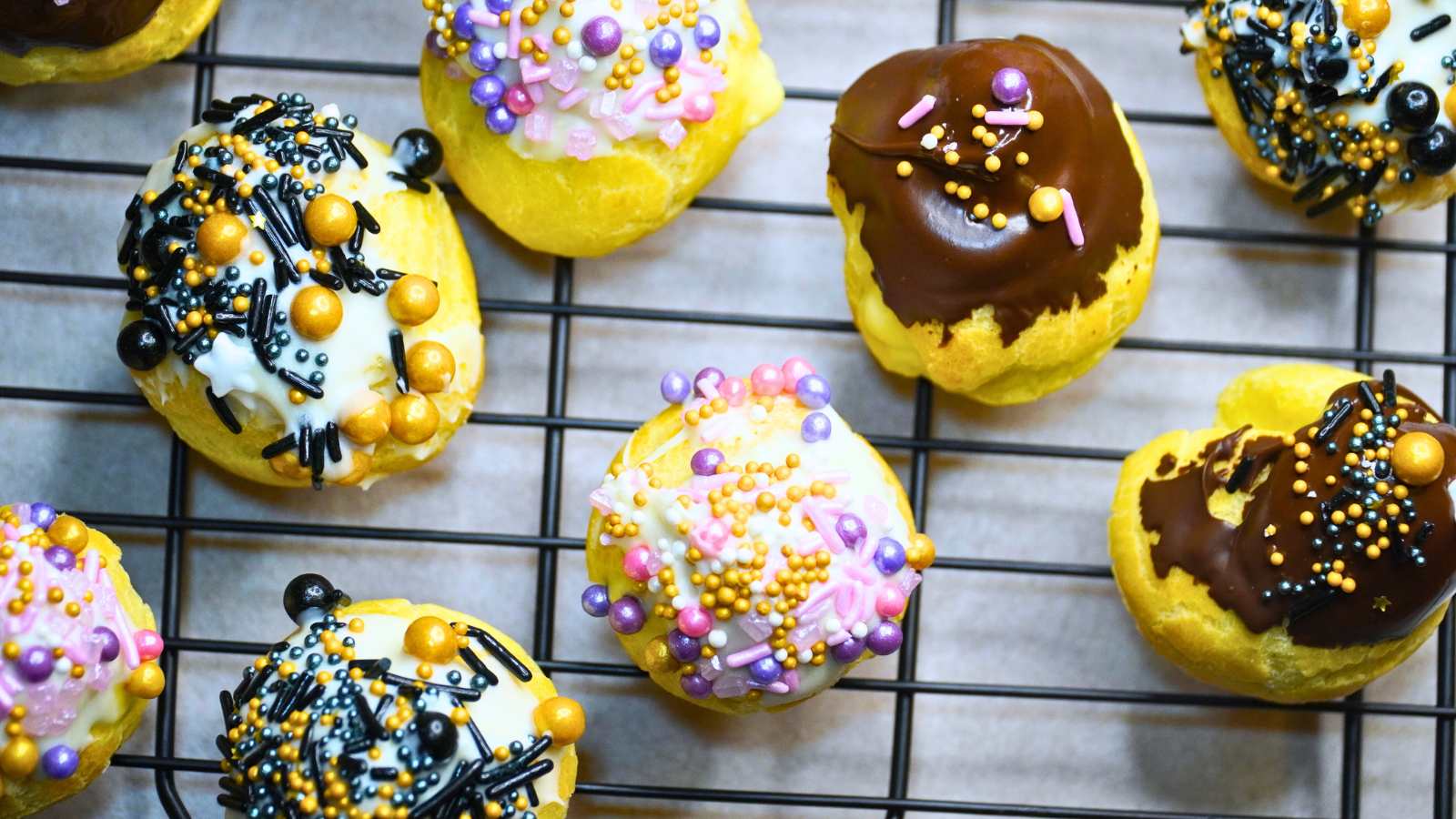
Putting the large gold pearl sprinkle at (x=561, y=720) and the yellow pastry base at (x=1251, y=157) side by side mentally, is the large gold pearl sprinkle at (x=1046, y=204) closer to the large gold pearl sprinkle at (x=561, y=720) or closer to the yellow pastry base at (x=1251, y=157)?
the yellow pastry base at (x=1251, y=157)

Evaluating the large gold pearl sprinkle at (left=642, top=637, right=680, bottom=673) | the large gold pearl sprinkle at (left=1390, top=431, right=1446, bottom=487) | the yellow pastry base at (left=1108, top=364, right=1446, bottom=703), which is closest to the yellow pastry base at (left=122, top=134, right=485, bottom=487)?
the large gold pearl sprinkle at (left=642, top=637, right=680, bottom=673)

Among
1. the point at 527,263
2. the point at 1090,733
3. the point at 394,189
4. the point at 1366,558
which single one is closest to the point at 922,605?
the point at 1090,733

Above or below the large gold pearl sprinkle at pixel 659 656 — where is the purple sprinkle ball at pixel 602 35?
above

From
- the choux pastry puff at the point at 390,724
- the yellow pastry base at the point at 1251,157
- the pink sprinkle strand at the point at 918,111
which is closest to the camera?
the choux pastry puff at the point at 390,724

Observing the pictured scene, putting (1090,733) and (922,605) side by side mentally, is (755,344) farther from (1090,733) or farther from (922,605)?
(1090,733)

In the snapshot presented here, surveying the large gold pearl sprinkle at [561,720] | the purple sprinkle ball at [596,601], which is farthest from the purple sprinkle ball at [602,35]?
the large gold pearl sprinkle at [561,720]

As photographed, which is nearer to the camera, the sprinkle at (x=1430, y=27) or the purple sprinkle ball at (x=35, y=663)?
the purple sprinkle ball at (x=35, y=663)

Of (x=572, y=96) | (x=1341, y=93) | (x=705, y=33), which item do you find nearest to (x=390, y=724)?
(x=572, y=96)

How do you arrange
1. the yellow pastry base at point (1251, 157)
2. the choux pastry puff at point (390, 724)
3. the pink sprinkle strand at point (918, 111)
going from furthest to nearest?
the yellow pastry base at point (1251, 157) < the pink sprinkle strand at point (918, 111) < the choux pastry puff at point (390, 724)

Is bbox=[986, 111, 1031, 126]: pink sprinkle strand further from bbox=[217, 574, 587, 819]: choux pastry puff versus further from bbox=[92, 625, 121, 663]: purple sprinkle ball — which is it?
bbox=[92, 625, 121, 663]: purple sprinkle ball
